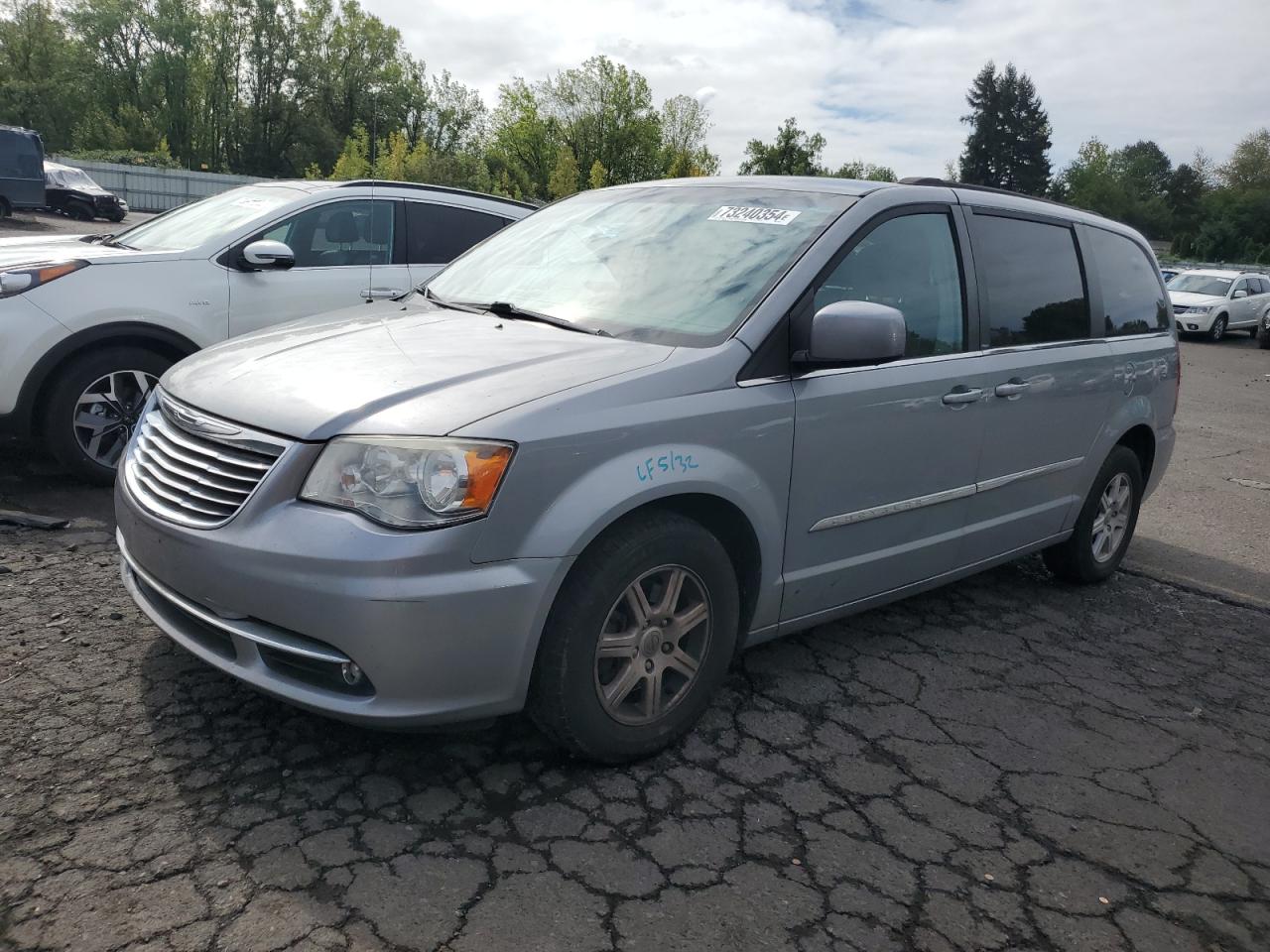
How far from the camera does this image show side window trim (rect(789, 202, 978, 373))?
3.41m

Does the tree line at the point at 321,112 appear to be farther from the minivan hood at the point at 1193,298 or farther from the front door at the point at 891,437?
the front door at the point at 891,437

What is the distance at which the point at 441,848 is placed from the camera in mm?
2668

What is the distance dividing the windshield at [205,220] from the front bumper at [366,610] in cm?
389

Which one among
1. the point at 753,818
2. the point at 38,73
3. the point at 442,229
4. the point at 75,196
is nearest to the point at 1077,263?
the point at 753,818

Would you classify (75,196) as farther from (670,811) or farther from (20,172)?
(670,811)

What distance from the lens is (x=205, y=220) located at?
6434 mm

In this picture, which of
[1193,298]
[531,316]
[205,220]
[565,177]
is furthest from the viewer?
[565,177]

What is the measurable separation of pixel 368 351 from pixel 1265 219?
74.9 metres

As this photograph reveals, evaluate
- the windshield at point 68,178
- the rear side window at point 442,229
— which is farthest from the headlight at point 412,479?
the windshield at point 68,178

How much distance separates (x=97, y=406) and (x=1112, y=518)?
5218mm

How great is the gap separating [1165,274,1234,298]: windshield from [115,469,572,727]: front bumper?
88.7 feet

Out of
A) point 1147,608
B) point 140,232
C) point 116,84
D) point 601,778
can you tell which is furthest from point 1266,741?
point 116,84

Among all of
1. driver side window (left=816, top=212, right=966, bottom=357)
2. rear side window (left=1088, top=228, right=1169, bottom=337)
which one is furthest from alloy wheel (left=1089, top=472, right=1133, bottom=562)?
driver side window (left=816, top=212, right=966, bottom=357)

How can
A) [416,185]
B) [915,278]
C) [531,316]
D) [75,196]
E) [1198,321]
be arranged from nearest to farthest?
1. [531,316]
2. [915,278]
3. [416,185]
4. [1198,321]
5. [75,196]
